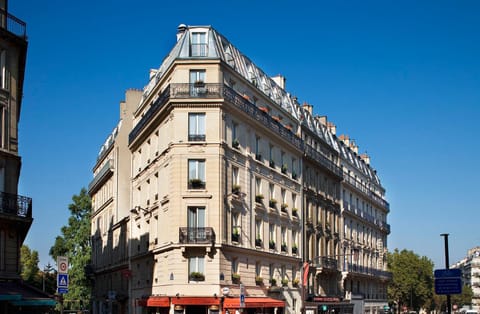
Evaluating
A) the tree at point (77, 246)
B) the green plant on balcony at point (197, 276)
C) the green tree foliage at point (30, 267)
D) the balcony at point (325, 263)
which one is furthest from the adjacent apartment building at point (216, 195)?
the green tree foliage at point (30, 267)

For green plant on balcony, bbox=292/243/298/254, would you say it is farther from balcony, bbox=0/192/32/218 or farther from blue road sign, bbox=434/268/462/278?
balcony, bbox=0/192/32/218

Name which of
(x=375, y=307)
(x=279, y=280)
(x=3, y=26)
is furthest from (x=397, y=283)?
(x=3, y=26)

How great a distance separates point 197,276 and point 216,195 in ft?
15.0

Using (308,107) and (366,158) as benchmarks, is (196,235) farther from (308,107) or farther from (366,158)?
(366,158)

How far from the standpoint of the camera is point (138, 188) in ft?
161

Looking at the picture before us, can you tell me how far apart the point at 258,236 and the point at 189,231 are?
6.70 metres

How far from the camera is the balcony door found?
3875cm

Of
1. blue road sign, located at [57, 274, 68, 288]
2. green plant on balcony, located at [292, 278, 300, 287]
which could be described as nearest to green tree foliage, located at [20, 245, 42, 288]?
green plant on balcony, located at [292, 278, 300, 287]

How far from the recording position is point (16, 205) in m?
28.1

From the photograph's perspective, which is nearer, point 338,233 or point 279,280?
point 279,280

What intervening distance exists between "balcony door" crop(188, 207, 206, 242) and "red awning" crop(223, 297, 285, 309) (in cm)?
367

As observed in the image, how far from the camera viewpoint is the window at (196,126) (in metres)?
40.1

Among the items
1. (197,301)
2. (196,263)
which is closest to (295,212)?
(196,263)

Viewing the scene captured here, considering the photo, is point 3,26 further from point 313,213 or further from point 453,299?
point 453,299
